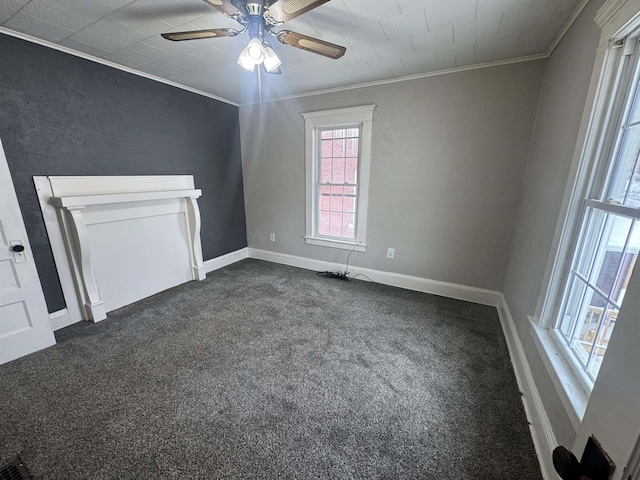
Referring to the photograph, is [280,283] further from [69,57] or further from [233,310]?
[69,57]

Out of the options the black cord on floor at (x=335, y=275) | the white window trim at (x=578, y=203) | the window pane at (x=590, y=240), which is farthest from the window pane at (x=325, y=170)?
the window pane at (x=590, y=240)

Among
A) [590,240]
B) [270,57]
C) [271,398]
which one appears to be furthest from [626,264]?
[270,57]

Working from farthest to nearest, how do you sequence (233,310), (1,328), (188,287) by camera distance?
(188,287) → (233,310) → (1,328)

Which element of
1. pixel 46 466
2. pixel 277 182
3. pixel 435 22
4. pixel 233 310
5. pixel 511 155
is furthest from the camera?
pixel 277 182

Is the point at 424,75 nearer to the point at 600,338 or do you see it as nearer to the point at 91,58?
the point at 600,338

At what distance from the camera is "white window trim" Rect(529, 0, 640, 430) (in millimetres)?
1073

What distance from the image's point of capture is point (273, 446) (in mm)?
1311

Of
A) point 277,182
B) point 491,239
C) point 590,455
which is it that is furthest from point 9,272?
point 491,239

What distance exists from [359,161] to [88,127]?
8.85 feet

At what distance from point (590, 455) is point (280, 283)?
117 inches

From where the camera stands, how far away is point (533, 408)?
142 centimetres

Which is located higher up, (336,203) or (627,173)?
(627,173)

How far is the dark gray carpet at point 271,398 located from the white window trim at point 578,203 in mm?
443

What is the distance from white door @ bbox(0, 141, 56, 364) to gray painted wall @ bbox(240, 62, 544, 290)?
2625 mm
